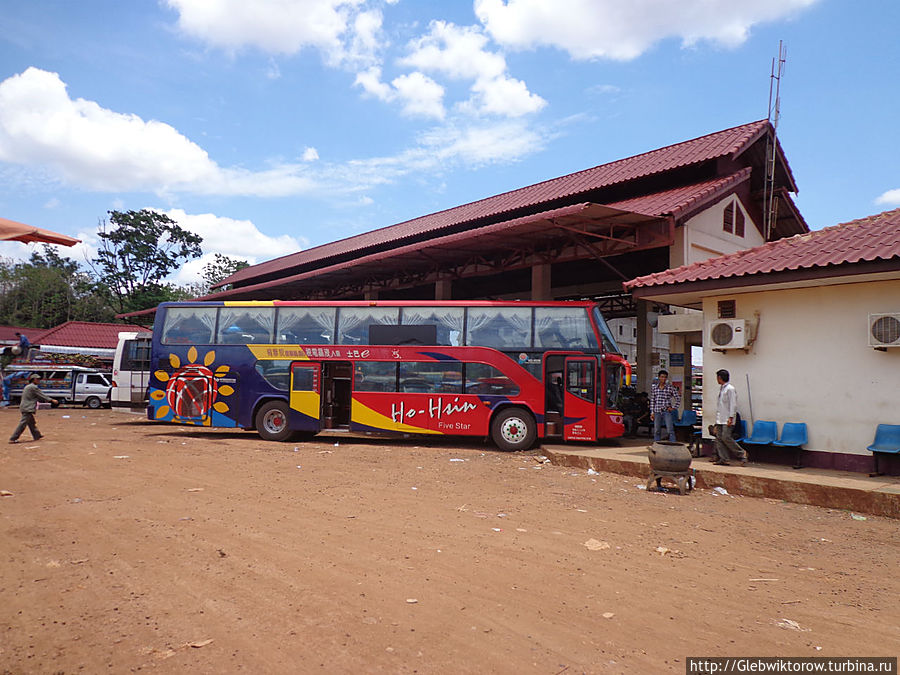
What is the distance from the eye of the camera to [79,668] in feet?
9.50

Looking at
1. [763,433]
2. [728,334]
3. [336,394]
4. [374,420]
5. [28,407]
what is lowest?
[374,420]

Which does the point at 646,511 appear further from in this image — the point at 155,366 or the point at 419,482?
the point at 155,366

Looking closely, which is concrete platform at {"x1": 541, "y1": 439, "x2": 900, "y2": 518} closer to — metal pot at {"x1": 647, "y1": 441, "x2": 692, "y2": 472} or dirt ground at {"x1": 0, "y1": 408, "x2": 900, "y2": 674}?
dirt ground at {"x1": 0, "y1": 408, "x2": 900, "y2": 674}

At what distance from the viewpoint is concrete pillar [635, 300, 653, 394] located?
67.8 feet

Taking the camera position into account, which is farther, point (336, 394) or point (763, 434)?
point (336, 394)

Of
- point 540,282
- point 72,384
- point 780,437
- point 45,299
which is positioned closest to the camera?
point 780,437

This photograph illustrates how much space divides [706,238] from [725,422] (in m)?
6.70

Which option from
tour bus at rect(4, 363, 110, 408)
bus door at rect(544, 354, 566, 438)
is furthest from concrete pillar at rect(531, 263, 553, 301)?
tour bus at rect(4, 363, 110, 408)

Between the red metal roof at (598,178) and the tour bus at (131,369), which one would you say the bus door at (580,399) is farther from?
the tour bus at (131,369)

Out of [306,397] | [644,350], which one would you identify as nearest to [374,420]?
[306,397]

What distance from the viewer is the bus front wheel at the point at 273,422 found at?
13.5 m

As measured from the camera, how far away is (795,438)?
8883 mm

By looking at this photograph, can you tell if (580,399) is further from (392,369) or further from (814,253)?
(814,253)

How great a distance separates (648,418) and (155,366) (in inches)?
493
